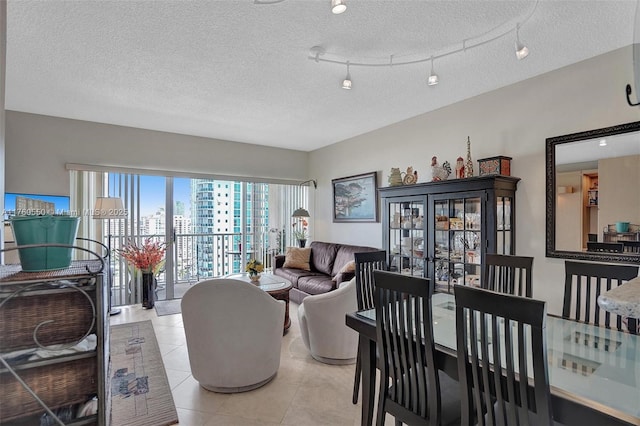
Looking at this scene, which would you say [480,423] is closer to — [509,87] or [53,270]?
[53,270]

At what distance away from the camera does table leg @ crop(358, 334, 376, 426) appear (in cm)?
185

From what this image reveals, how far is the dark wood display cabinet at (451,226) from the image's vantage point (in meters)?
3.02

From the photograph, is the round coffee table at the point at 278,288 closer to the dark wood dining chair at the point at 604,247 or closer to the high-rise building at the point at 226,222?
the high-rise building at the point at 226,222

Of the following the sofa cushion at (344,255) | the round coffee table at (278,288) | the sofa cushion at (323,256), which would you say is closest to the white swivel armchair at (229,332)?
the round coffee table at (278,288)

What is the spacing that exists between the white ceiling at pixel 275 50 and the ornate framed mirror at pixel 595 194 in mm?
713

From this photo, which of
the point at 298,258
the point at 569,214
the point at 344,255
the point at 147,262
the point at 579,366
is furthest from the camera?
the point at 298,258

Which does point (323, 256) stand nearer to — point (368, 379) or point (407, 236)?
point (407, 236)

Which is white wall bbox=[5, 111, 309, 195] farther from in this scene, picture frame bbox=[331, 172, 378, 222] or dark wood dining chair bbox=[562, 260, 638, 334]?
dark wood dining chair bbox=[562, 260, 638, 334]

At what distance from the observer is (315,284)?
450cm

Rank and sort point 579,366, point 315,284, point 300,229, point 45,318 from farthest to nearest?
point 300,229 → point 315,284 → point 579,366 → point 45,318

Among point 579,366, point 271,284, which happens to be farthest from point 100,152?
point 579,366

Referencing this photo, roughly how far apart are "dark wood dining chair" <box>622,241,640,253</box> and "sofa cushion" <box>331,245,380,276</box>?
2.78 m

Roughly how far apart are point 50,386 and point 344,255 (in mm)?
4118

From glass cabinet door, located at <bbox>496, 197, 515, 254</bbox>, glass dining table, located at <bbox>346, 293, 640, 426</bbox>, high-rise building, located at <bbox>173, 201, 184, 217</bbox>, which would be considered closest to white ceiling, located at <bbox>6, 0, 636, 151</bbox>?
glass cabinet door, located at <bbox>496, 197, 515, 254</bbox>
